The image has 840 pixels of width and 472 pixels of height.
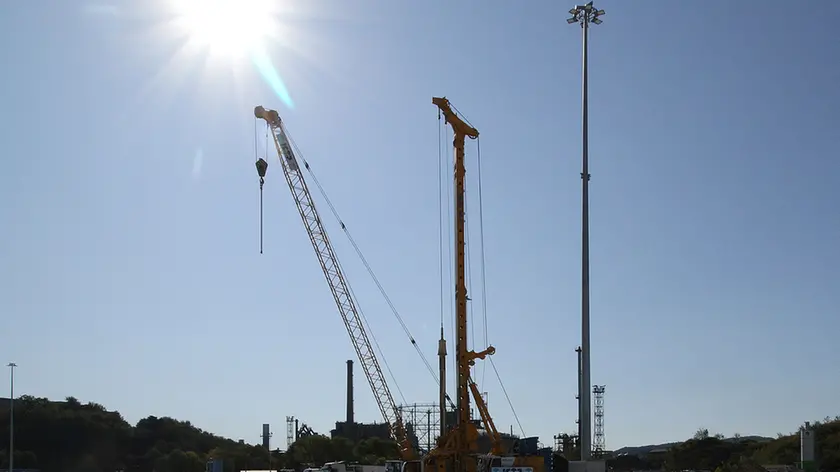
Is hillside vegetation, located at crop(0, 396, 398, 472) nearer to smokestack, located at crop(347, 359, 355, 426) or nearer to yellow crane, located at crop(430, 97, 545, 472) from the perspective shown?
smokestack, located at crop(347, 359, 355, 426)

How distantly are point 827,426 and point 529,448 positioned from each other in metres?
89.7

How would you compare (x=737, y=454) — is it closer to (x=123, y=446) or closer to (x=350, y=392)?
(x=350, y=392)

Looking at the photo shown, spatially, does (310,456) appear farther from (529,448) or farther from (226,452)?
(529,448)

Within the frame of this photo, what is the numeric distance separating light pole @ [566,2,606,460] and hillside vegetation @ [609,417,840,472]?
158ft

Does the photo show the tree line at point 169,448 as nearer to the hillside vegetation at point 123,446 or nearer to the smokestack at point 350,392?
the hillside vegetation at point 123,446

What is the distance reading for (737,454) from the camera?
15062cm

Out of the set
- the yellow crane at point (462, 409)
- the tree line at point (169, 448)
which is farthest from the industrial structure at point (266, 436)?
the yellow crane at point (462, 409)

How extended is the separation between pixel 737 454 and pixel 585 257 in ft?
378

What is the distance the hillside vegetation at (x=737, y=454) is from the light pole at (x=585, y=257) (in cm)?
4813

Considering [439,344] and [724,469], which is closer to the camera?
[439,344]

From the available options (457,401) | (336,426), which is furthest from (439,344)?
(336,426)

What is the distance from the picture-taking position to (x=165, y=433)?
153m

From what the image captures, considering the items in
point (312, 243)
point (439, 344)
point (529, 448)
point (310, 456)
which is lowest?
point (310, 456)

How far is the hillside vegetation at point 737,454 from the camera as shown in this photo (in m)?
118
